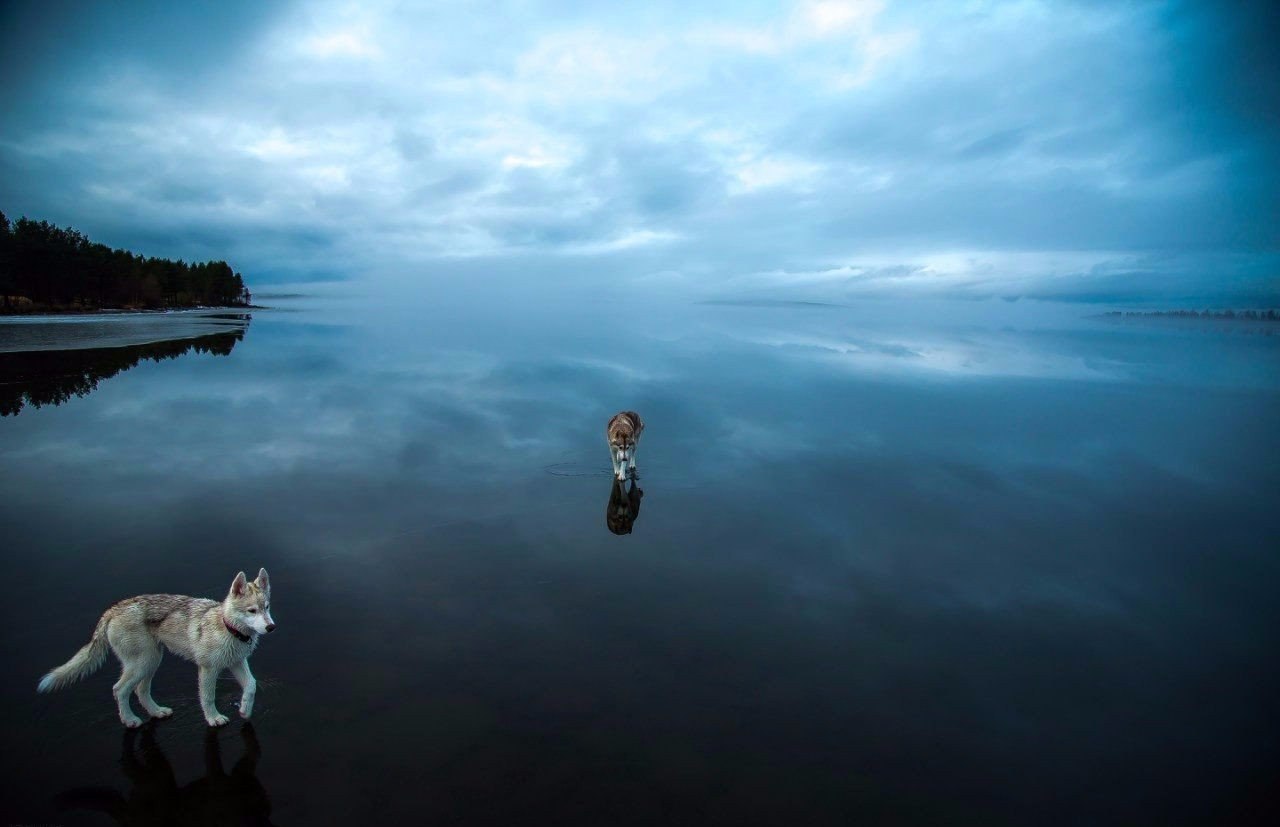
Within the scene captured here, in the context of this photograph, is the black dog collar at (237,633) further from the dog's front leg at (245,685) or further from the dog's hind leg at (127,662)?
the dog's hind leg at (127,662)

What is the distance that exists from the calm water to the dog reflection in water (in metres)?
0.03

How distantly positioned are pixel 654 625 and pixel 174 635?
5.59 meters

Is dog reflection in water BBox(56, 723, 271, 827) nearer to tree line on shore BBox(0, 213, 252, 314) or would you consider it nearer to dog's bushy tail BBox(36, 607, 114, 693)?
dog's bushy tail BBox(36, 607, 114, 693)

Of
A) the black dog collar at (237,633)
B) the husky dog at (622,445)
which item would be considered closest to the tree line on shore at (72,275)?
the husky dog at (622,445)

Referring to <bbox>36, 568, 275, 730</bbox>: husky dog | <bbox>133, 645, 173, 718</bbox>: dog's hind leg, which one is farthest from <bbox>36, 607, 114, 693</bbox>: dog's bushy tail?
<bbox>133, 645, 173, 718</bbox>: dog's hind leg

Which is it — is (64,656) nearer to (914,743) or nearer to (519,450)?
(914,743)

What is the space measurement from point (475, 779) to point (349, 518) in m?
8.15

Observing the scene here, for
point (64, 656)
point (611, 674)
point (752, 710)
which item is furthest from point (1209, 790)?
point (64, 656)

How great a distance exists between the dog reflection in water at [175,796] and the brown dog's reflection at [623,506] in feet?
24.7

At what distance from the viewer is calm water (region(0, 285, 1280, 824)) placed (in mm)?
5926

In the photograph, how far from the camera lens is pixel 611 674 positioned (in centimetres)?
759

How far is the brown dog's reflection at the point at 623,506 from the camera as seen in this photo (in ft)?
42.3

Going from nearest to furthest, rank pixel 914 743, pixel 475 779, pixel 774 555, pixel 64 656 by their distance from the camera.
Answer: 1. pixel 475 779
2. pixel 914 743
3. pixel 64 656
4. pixel 774 555

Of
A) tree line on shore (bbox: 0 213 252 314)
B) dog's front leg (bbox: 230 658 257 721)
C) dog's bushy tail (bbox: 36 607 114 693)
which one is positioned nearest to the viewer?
dog's bushy tail (bbox: 36 607 114 693)
